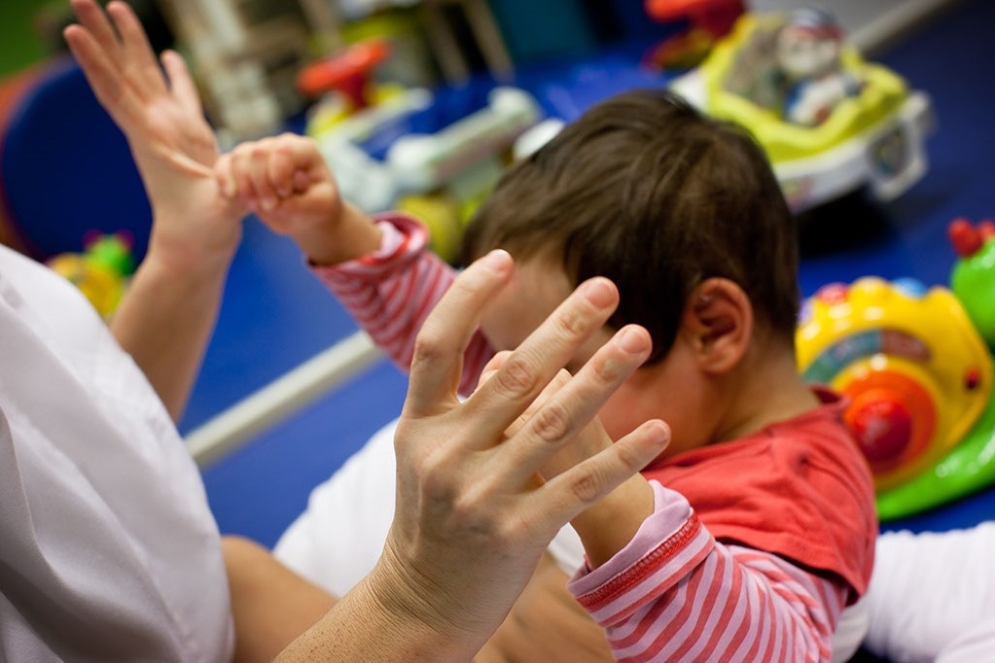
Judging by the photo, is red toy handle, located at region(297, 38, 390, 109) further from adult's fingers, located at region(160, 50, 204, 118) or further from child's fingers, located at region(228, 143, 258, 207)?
child's fingers, located at region(228, 143, 258, 207)

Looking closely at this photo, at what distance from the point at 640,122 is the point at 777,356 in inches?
7.5

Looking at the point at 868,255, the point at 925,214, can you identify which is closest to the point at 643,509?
the point at 868,255

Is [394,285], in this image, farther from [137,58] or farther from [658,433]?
[658,433]

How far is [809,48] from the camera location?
146cm

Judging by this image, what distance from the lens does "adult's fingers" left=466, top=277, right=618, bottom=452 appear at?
0.34m

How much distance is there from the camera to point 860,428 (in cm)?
82

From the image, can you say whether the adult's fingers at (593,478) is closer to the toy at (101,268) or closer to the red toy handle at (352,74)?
the toy at (101,268)

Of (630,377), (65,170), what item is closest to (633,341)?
(630,377)

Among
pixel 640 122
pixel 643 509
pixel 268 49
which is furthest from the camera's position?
pixel 268 49

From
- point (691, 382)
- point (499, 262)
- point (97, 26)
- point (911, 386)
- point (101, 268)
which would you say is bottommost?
point (911, 386)

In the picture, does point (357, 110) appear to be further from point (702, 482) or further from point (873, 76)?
point (702, 482)

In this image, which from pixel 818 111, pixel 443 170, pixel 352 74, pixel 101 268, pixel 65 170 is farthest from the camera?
pixel 352 74

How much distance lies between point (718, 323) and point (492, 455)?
0.29m

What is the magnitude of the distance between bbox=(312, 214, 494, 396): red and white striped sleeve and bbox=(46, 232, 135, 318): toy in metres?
1.08
